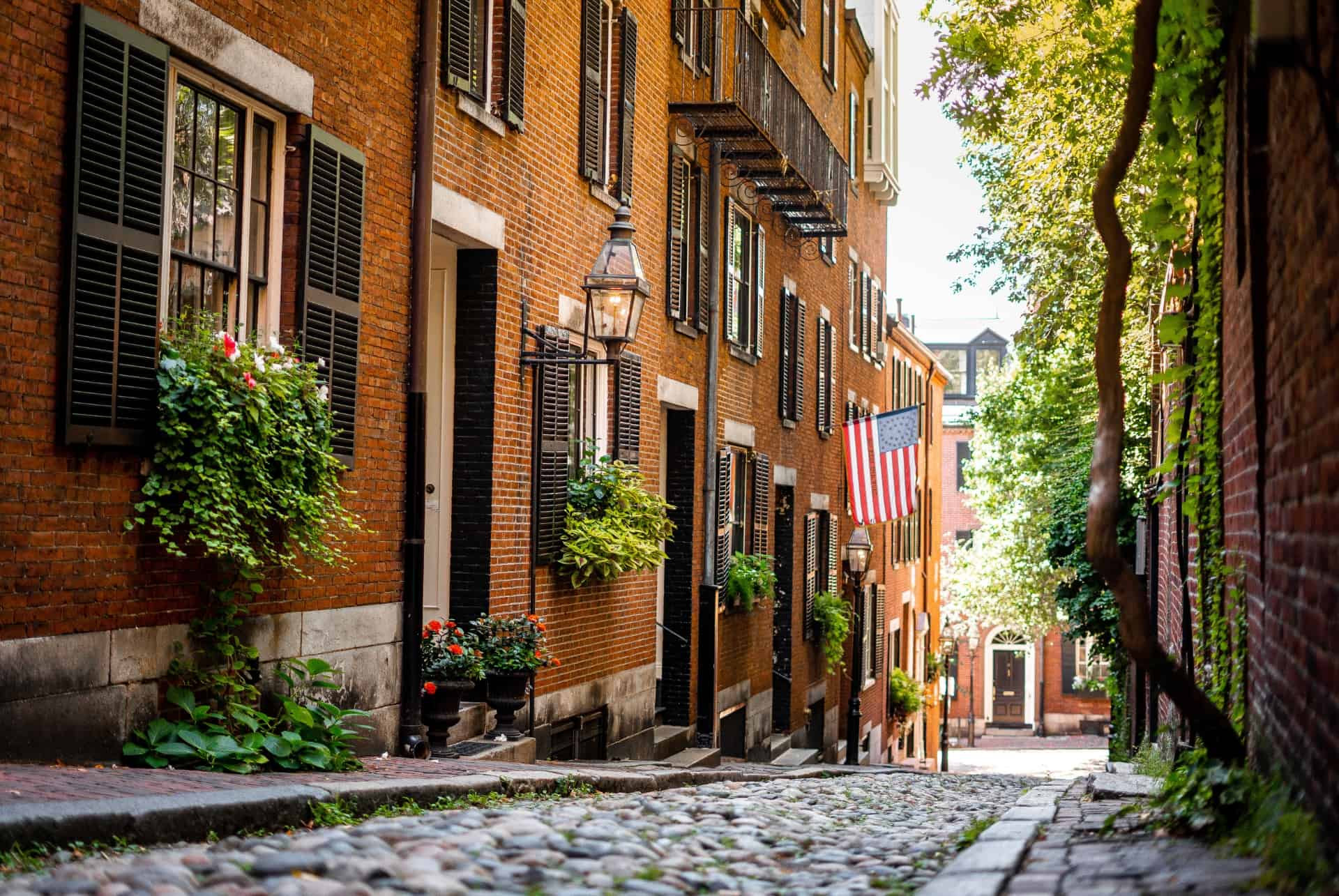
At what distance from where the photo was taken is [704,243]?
17500 millimetres

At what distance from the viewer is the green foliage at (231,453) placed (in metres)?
6.81

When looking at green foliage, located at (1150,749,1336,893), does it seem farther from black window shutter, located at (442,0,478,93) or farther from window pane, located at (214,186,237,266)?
black window shutter, located at (442,0,478,93)

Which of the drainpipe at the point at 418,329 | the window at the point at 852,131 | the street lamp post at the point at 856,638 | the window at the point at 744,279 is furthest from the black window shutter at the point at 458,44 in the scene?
the window at the point at 852,131

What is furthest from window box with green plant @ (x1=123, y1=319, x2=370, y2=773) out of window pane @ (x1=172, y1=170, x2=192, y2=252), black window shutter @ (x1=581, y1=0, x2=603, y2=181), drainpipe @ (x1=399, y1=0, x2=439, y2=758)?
black window shutter @ (x1=581, y1=0, x2=603, y2=181)

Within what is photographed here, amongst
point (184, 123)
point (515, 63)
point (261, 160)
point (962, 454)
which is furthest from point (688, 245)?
point (962, 454)

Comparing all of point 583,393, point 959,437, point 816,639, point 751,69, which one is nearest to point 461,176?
point 583,393

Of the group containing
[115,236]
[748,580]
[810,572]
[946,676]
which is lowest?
[946,676]

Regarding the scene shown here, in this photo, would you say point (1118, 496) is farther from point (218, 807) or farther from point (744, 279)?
point (744, 279)

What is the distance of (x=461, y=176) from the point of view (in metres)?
10.5

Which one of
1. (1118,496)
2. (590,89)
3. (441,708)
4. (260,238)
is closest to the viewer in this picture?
(1118,496)

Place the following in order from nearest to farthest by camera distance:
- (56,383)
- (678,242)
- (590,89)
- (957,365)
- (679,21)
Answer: (56,383)
(590,89)
(679,21)
(678,242)
(957,365)

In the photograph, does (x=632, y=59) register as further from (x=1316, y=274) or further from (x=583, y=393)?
(x=1316, y=274)

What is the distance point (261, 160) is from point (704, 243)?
9757mm

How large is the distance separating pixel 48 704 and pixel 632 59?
381 inches
